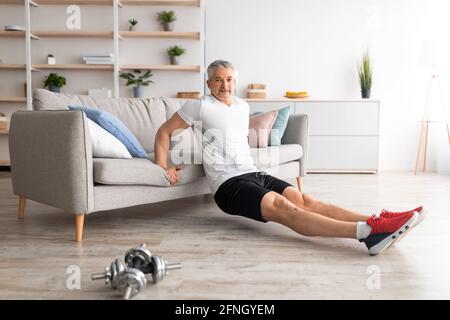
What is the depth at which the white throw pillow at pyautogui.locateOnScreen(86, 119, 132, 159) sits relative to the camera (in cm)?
245

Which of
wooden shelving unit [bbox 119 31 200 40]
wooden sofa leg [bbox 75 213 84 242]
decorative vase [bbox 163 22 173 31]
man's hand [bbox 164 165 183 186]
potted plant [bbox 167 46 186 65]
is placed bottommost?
wooden sofa leg [bbox 75 213 84 242]

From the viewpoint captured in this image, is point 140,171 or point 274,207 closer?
point 274,207

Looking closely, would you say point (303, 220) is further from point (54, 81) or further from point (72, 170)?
point (54, 81)

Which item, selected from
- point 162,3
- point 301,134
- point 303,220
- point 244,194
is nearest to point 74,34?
point 162,3

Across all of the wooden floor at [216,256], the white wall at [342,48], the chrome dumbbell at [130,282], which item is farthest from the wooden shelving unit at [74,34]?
the chrome dumbbell at [130,282]

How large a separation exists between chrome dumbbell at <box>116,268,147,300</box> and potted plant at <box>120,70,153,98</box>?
13.5ft

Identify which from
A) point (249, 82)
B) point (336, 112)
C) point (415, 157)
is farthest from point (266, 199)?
point (415, 157)

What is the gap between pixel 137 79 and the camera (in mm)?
5492

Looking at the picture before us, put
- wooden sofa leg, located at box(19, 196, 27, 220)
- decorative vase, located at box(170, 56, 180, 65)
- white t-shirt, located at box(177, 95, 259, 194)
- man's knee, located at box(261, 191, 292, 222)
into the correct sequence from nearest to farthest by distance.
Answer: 1. man's knee, located at box(261, 191, 292, 222)
2. white t-shirt, located at box(177, 95, 259, 194)
3. wooden sofa leg, located at box(19, 196, 27, 220)
4. decorative vase, located at box(170, 56, 180, 65)

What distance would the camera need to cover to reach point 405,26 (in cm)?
550

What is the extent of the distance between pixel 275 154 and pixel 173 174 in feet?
3.44

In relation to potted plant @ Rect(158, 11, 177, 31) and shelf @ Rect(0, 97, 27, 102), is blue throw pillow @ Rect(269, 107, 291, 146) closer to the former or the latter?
potted plant @ Rect(158, 11, 177, 31)

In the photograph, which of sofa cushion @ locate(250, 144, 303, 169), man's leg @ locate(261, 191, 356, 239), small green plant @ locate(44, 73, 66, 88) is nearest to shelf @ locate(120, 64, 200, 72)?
small green plant @ locate(44, 73, 66, 88)
